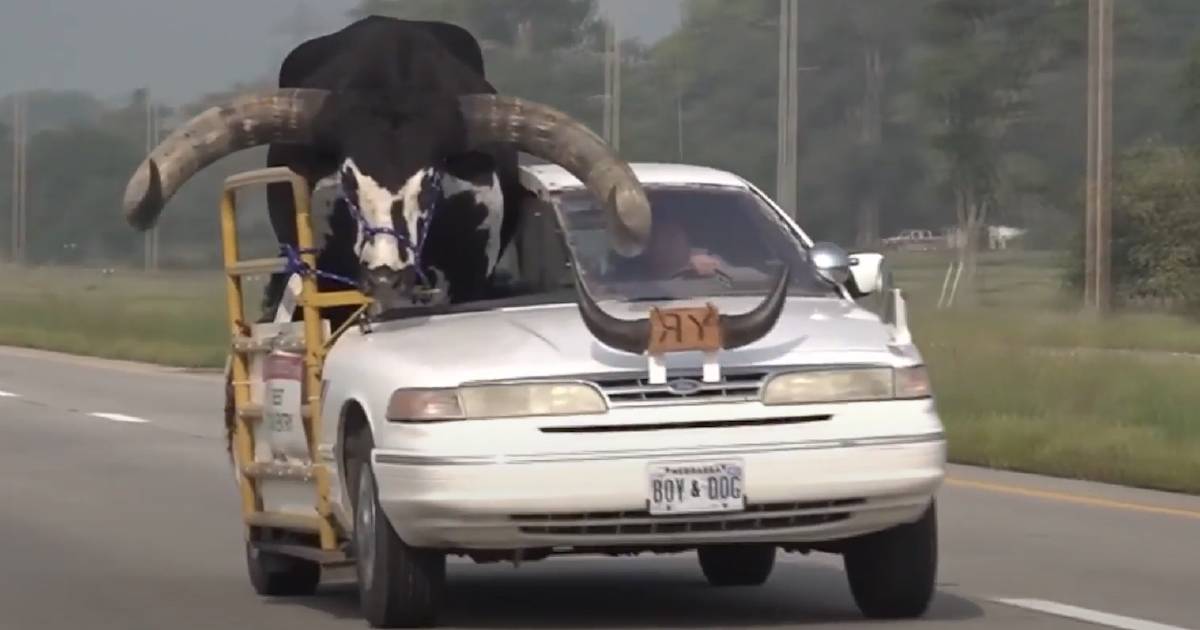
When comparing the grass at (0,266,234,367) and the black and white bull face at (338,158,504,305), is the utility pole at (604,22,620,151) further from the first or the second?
the black and white bull face at (338,158,504,305)

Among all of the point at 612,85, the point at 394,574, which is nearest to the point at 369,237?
the point at 394,574

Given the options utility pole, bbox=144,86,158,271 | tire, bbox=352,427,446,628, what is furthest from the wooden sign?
utility pole, bbox=144,86,158,271

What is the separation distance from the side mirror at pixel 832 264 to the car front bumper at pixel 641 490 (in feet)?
4.32

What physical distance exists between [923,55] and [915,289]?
479 cm

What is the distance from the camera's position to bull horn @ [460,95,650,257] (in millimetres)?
11320

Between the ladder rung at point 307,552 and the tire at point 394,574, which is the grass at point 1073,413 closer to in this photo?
the ladder rung at point 307,552

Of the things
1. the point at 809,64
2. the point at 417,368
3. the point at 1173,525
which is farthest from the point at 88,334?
the point at 417,368

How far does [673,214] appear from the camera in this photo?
12.1 meters

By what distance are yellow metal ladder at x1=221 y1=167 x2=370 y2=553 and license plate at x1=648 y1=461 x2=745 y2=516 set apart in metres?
1.72

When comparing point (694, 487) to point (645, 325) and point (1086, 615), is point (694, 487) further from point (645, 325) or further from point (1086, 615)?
point (1086, 615)

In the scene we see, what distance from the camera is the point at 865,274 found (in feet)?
39.2

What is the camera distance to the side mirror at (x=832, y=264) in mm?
11859

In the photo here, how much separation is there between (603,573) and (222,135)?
293 cm

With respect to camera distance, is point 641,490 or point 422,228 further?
point 422,228
